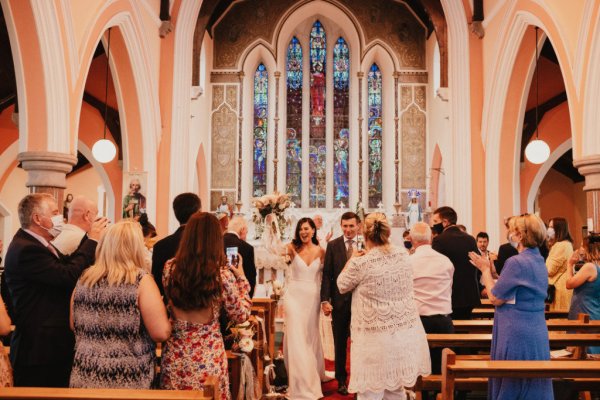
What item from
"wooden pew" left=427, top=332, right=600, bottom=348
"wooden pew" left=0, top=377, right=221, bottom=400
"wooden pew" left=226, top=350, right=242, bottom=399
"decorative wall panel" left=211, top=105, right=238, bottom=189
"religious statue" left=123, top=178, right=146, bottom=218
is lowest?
"wooden pew" left=226, top=350, right=242, bottom=399

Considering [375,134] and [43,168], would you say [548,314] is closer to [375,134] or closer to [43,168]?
[43,168]

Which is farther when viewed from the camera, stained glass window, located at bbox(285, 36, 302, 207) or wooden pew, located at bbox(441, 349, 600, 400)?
stained glass window, located at bbox(285, 36, 302, 207)

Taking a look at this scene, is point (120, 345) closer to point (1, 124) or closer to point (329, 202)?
point (1, 124)

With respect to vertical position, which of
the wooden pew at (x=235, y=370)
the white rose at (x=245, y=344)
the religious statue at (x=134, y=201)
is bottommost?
the wooden pew at (x=235, y=370)

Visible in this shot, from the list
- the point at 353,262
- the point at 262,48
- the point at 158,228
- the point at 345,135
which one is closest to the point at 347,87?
the point at 345,135

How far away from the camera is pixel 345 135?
16.4 meters

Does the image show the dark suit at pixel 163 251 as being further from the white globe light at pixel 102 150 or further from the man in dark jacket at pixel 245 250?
the white globe light at pixel 102 150

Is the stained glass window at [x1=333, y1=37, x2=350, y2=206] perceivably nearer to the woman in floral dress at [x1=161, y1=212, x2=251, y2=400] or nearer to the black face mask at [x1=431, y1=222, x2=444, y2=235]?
the black face mask at [x1=431, y1=222, x2=444, y2=235]

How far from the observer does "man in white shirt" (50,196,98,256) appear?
3.30m

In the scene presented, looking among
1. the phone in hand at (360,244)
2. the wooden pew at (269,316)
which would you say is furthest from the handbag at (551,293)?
the wooden pew at (269,316)

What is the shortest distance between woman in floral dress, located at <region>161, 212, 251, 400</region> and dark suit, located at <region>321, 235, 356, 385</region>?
1.99 metres

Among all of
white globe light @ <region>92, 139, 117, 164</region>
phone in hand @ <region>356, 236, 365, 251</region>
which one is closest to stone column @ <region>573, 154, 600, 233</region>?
phone in hand @ <region>356, 236, 365, 251</region>

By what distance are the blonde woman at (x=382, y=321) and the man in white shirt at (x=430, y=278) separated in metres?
0.48

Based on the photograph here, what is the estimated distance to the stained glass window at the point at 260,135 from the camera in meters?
16.2
